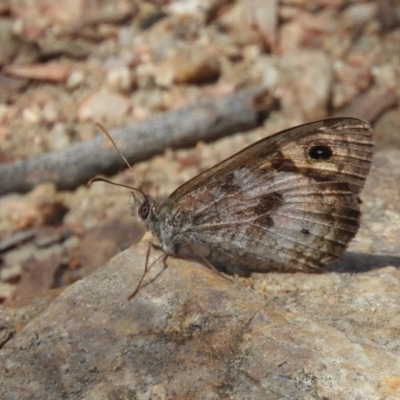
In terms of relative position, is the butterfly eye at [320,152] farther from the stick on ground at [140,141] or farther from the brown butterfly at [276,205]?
the stick on ground at [140,141]

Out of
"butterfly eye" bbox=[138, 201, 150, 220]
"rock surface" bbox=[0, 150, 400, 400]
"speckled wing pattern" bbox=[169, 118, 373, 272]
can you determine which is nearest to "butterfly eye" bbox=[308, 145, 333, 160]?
"speckled wing pattern" bbox=[169, 118, 373, 272]

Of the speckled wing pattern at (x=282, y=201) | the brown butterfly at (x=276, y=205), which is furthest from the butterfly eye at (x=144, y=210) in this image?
the speckled wing pattern at (x=282, y=201)

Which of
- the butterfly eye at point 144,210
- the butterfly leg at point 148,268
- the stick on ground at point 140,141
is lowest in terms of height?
the stick on ground at point 140,141

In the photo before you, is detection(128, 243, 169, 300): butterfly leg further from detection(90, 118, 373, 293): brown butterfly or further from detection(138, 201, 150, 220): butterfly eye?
detection(138, 201, 150, 220): butterfly eye

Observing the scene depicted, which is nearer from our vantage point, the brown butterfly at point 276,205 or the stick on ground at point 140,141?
the brown butterfly at point 276,205

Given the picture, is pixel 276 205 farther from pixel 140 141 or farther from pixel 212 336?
pixel 140 141

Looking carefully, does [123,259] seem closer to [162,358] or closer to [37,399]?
[162,358]

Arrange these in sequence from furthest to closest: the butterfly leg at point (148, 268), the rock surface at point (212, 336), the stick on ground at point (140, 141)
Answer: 1. the stick on ground at point (140, 141)
2. the butterfly leg at point (148, 268)
3. the rock surface at point (212, 336)

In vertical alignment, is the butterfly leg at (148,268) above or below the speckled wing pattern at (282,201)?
below

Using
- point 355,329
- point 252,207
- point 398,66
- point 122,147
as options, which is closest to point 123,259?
point 252,207
